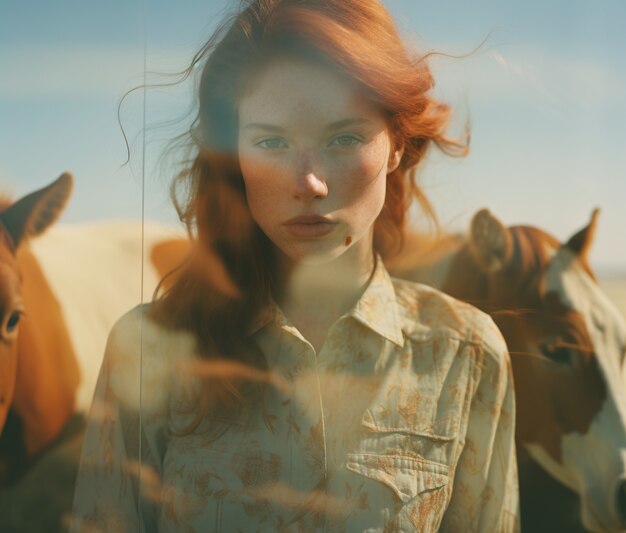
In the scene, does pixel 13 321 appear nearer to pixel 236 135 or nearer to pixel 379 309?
pixel 236 135

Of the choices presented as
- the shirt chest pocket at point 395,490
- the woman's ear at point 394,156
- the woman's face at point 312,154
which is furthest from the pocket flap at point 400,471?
the woman's ear at point 394,156

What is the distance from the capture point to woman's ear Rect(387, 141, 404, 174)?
151cm

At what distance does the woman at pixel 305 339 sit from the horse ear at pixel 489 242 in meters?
0.09

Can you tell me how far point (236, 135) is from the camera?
1.51 meters

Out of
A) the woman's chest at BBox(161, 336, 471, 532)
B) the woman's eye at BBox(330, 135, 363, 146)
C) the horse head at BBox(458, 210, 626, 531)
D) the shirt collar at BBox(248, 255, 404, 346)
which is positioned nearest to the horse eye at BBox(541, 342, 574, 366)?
the horse head at BBox(458, 210, 626, 531)

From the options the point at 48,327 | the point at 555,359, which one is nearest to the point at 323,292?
the point at 555,359

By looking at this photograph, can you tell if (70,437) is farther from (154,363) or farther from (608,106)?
(608,106)

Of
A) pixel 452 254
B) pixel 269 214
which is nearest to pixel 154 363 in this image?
pixel 269 214

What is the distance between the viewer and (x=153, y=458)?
5.22 ft

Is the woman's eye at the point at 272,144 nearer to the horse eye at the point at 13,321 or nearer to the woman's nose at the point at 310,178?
the woman's nose at the point at 310,178

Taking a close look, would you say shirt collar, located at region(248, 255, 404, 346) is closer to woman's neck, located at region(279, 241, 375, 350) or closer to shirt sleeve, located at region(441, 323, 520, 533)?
woman's neck, located at region(279, 241, 375, 350)

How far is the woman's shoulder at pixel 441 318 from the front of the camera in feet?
5.03

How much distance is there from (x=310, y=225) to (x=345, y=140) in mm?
160

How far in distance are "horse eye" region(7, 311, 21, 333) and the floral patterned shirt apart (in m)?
0.38
